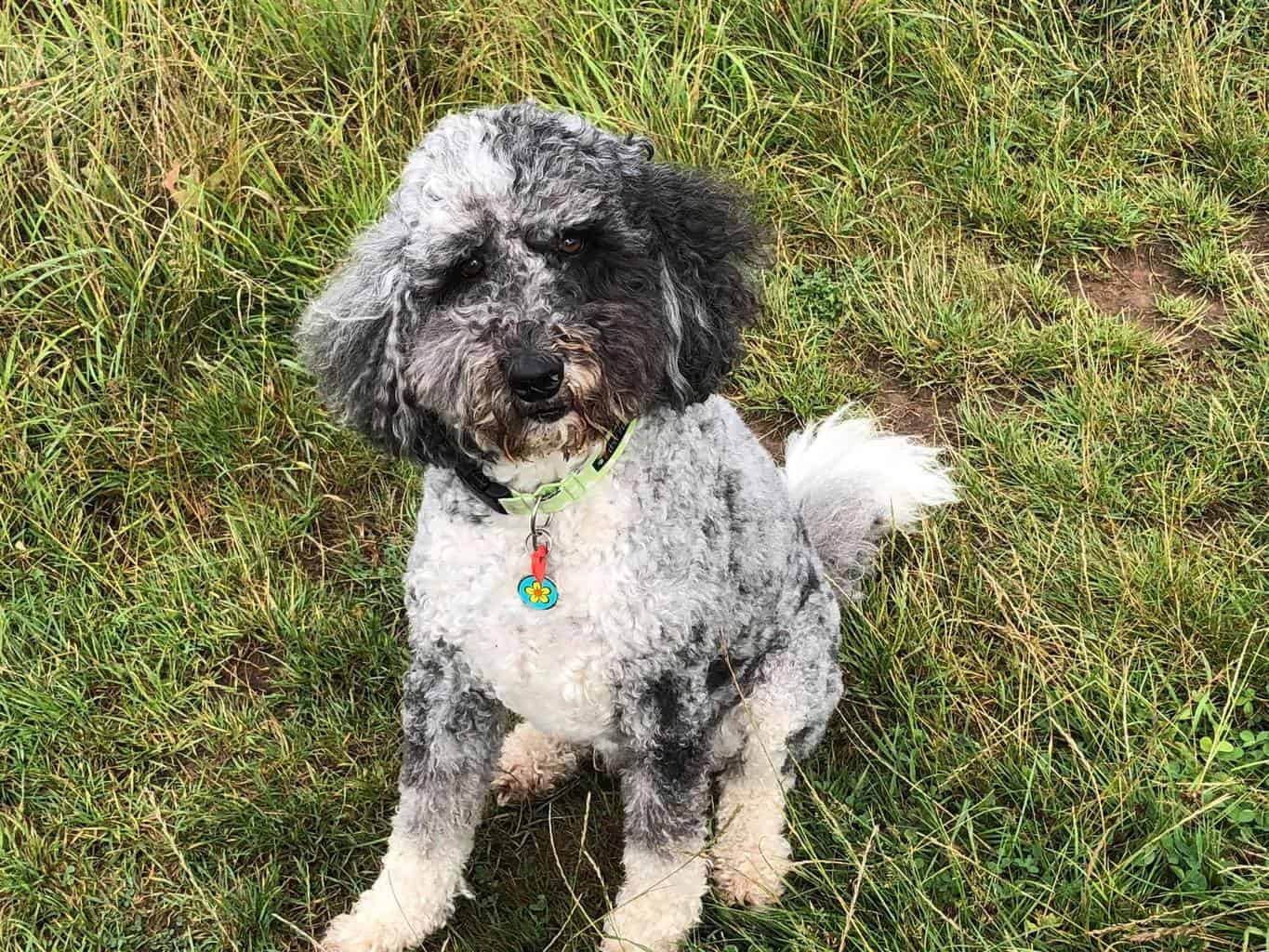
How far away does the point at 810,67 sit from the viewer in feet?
16.4

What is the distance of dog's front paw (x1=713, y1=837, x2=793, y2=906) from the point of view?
3.23m

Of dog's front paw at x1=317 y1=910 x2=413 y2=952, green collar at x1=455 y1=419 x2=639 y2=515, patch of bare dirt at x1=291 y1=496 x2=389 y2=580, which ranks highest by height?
green collar at x1=455 y1=419 x2=639 y2=515

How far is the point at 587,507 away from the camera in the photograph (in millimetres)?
2719

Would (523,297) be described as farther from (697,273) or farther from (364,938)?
(364,938)

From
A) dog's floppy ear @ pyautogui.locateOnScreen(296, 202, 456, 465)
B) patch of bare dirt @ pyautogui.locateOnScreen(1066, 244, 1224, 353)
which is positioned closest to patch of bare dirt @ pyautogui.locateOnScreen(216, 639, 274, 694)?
dog's floppy ear @ pyautogui.locateOnScreen(296, 202, 456, 465)

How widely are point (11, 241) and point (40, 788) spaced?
1.92 meters

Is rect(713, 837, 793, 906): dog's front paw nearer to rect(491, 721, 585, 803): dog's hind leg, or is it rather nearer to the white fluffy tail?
rect(491, 721, 585, 803): dog's hind leg

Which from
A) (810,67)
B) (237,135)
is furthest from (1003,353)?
(237,135)

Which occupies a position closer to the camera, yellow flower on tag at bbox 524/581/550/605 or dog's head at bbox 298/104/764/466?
dog's head at bbox 298/104/764/466

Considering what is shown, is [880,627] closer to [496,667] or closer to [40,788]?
[496,667]

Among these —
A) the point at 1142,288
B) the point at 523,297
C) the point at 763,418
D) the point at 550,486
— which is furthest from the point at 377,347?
the point at 1142,288

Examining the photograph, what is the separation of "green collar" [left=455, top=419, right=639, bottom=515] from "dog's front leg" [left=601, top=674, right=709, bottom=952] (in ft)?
1.66

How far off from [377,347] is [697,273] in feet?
2.29

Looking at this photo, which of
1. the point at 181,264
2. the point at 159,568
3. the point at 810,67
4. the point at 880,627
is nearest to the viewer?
the point at 880,627
